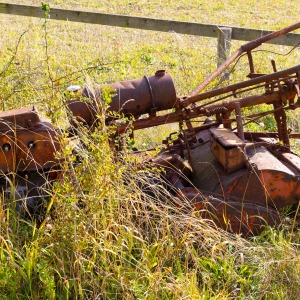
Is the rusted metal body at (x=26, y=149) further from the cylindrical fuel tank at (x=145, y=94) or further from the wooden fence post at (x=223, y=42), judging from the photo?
the wooden fence post at (x=223, y=42)

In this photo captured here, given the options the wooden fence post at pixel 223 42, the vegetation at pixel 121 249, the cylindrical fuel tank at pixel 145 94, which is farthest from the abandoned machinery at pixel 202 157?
the wooden fence post at pixel 223 42

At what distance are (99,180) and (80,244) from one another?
39 centimetres

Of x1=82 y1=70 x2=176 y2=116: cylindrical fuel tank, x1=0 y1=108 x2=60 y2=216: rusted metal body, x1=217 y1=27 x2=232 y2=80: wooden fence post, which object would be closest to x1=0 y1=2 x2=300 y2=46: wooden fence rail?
x1=217 y1=27 x2=232 y2=80: wooden fence post

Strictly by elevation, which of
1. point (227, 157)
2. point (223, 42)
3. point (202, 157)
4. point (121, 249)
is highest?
point (223, 42)

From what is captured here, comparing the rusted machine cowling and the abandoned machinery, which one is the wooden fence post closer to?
the abandoned machinery

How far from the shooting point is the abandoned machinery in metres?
3.93

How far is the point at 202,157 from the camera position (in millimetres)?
4527

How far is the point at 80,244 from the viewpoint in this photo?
3.33 m

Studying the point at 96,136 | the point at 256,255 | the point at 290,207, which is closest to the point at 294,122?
the point at 290,207

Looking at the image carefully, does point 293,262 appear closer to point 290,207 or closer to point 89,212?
point 290,207

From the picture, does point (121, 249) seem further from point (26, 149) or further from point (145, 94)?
point (145, 94)

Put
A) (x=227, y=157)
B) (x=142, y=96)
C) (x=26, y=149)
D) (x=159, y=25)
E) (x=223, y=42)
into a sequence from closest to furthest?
(x=26, y=149) → (x=227, y=157) → (x=142, y=96) → (x=223, y=42) → (x=159, y=25)

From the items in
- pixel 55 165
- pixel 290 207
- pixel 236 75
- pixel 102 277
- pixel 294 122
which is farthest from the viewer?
pixel 236 75

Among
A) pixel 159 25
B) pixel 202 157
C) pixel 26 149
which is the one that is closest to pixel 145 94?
pixel 202 157
